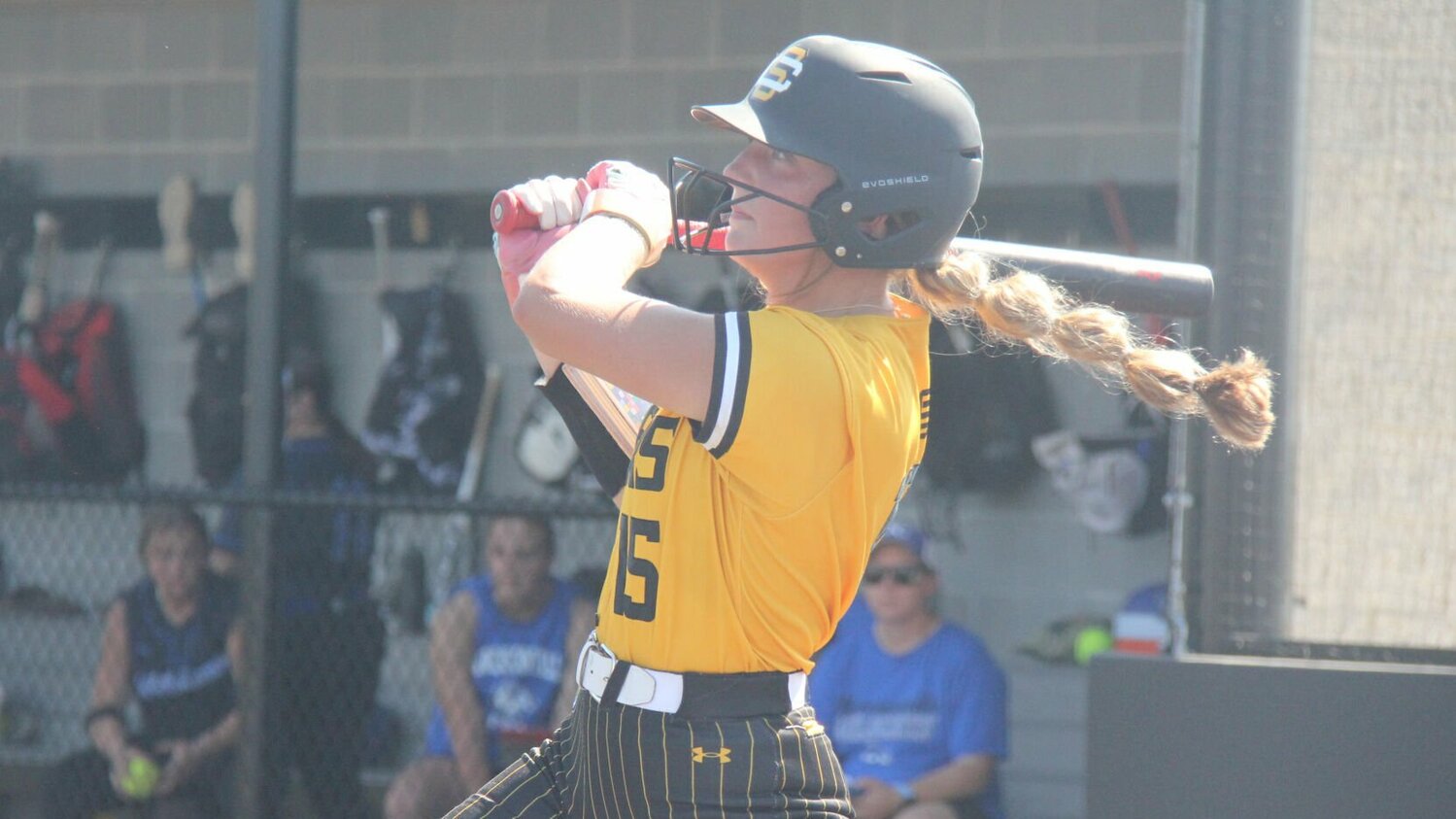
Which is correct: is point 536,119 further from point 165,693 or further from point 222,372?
point 165,693

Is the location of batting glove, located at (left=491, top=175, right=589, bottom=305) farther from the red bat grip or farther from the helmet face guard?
the helmet face guard

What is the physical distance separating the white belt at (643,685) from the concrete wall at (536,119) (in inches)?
149

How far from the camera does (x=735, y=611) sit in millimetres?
2117

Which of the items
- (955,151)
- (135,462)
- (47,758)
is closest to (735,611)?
(955,151)

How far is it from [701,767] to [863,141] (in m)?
0.84

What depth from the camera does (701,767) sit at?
6.93 ft

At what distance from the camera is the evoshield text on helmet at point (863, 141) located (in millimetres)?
2121

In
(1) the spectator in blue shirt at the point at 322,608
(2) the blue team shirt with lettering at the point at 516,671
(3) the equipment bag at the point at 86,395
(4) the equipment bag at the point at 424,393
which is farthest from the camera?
(3) the equipment bag at the point at 86,395

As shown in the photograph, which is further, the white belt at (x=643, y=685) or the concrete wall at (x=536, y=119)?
the concrete wall at (x=536, y=119)

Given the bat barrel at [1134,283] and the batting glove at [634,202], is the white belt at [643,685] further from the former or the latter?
the bat barrel at [1134,283]

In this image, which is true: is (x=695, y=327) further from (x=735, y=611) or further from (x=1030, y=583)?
(x=1030, y=583)

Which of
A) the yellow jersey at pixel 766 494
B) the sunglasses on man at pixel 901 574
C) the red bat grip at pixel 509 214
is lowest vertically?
the sunglasses on man at pixel 901 574

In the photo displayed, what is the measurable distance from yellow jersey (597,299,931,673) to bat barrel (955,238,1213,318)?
0.48 m

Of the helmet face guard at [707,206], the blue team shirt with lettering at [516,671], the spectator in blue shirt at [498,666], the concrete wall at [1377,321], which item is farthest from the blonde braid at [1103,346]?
the blue team shirt with lettering at [516,671]
